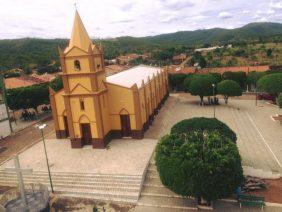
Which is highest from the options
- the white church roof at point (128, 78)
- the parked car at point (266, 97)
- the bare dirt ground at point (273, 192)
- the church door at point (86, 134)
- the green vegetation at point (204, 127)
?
the white church roof at point (128, 78)

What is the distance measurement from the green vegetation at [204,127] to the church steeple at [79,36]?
36.0ft

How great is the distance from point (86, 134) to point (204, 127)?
37.6 feet

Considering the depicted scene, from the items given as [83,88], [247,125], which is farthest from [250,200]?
[83,88]

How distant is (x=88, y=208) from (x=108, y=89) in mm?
12602

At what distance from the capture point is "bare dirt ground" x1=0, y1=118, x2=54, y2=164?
2982 cm

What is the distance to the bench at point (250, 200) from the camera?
1858 cm

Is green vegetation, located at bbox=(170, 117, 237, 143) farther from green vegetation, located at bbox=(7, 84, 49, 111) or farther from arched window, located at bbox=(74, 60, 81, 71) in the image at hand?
green vegetation, located at bbox=(7, 84, 49, 111)

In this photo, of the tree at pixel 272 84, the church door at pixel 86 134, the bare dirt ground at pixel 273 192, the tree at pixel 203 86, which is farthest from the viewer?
the tree at pixel 203 86

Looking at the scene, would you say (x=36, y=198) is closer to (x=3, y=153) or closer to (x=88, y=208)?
(x=88, y=208)

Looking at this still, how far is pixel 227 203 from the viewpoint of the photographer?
19.3 m

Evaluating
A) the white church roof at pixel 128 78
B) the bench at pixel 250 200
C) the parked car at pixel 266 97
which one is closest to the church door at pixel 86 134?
the white church roof at pixel 128 78

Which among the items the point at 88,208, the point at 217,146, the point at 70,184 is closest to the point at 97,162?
the point at 70,184

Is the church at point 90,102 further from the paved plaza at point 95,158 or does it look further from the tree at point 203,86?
the tree at point 203,86

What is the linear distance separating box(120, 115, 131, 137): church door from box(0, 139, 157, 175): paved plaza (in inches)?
34.2
